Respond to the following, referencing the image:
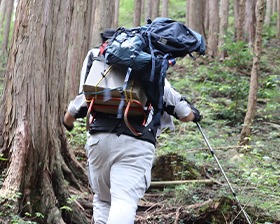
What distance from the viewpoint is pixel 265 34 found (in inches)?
861


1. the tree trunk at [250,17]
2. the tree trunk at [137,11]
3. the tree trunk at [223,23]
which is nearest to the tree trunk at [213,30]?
the tree trunk at [223,23]

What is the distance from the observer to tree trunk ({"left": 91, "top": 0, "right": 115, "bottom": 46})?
8963mm

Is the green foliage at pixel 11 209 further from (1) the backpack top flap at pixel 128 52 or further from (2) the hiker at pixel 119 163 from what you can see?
(1) the backpack top flap at pixel 128 52

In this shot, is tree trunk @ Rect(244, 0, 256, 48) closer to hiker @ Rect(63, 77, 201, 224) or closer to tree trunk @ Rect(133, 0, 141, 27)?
tree trunk @ Rect(133, 0, 141, 27)

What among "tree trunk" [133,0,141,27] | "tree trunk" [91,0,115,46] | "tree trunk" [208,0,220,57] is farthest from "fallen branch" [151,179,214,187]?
"tree trunk" [133,0,141,27]

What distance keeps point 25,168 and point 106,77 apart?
1.45m

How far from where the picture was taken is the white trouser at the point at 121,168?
6.94ft

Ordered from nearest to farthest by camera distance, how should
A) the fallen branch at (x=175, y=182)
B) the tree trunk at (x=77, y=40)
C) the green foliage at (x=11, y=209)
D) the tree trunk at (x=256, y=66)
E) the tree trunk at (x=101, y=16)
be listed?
the green foliage at (x=11, y=209) < the fallen branch at (x=175, y=182) < the tree trunk at (x=256, y=66) < the tree trunk at (x=77, y=40) < the tree trunk at (x=101, y=16)

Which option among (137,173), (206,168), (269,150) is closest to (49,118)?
(137,173)

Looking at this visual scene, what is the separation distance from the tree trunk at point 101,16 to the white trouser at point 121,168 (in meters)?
7.12

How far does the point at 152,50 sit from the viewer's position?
224cm

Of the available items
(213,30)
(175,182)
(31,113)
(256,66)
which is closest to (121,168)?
(31,113)

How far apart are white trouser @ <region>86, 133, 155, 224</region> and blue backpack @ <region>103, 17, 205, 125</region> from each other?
27cm

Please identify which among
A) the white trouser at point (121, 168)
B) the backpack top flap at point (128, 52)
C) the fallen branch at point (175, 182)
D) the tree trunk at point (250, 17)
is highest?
the tree trunk at point (250, 17)
